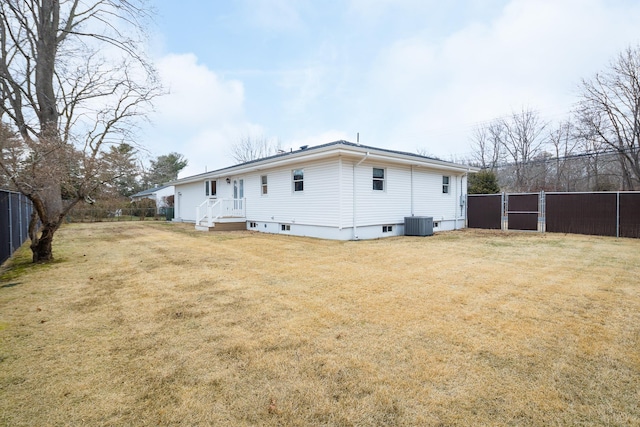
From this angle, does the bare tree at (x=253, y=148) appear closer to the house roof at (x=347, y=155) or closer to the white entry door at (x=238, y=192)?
the white entry door at (x=238, y=192)

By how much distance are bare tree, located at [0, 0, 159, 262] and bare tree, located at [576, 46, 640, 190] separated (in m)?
25.0

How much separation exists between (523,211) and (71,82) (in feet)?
68.1

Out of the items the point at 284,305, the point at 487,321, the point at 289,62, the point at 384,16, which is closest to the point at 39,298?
the point at 284,305

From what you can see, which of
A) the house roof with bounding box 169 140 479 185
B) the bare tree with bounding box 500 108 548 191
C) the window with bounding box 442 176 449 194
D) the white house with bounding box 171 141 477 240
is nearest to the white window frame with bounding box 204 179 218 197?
the white house with bounding box 171 141 477 240

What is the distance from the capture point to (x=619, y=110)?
18562 mm

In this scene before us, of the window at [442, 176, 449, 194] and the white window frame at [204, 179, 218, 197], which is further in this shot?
the white window frame at [204, 179, 218, 197]

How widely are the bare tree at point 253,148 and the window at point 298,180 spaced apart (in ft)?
87.7

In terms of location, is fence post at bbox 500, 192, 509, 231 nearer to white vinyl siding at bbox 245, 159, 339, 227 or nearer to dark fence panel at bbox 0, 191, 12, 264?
white vinyl siding at bbox 245, 159, 339, 227

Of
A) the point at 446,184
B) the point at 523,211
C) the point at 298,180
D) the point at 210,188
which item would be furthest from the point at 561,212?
the point at 210,188

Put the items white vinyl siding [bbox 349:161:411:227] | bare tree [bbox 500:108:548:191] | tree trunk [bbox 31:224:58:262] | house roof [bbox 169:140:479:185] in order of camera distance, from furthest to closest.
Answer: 1. bare tree [bbox 500:108:548:191]
2. white vinyl siding [bbox 349:161:411:227]
3. house roof [bbox 169:140:479:185]
4. tree trunk [bbox 31:224:58:262]

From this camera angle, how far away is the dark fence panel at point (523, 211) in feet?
46.7

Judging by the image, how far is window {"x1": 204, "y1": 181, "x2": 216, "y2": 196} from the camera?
1956 cm

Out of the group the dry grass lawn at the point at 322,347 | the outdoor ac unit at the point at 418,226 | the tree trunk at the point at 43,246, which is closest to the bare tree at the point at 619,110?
the outdoor ac unit at the point at 418,226

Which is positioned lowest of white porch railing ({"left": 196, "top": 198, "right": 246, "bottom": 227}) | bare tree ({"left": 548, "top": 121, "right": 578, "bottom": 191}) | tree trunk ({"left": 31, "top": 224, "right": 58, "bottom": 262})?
tree trunk ({"left": 31, "top": 224, "right": 58, "bottom": 262})
